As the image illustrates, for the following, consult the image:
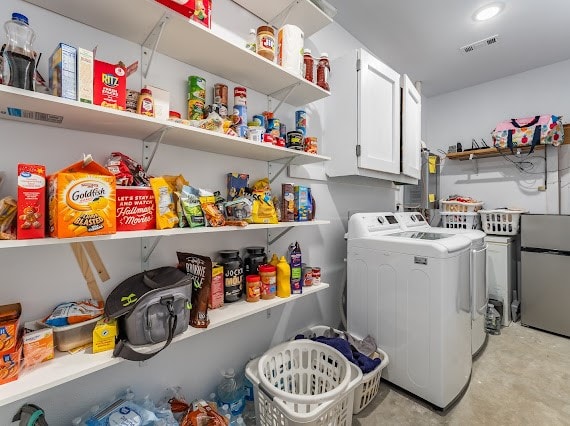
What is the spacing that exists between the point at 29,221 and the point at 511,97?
4.48 meters

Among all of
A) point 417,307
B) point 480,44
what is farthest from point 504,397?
point 480,44

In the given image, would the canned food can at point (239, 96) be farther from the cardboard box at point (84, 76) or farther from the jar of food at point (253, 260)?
the jar of food at point (253, 260)

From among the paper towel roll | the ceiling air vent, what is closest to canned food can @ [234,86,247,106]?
the paper towel roll

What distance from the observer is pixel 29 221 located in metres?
0.75

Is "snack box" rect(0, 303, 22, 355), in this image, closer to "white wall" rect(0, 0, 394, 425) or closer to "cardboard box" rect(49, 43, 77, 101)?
"white wall" rect(0, 0, 394, 425)

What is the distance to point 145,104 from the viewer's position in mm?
1028

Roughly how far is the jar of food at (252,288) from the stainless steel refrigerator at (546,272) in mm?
2912

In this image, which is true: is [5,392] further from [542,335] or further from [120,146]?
[542,335]

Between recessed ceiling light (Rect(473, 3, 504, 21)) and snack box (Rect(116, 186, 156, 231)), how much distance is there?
109 inches

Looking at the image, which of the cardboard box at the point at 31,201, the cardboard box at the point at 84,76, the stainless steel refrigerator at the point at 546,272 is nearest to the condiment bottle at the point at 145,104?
the cardboard box at the point at 84,76

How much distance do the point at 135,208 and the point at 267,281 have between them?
0.75 m

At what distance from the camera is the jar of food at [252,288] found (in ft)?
4.54

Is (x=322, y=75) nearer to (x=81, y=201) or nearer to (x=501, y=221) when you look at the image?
(x=81, y=201)

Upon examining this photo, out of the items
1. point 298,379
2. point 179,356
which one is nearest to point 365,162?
point 298,379
